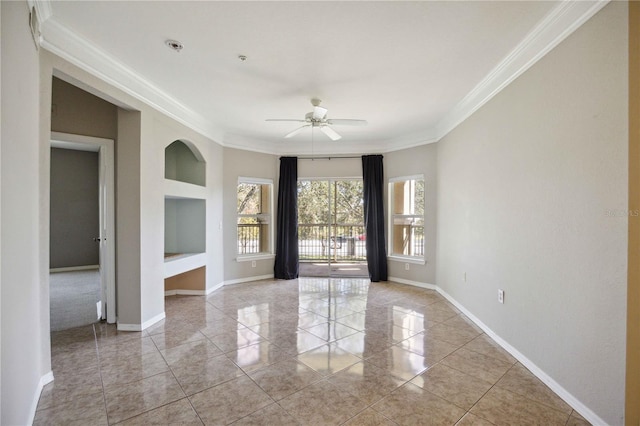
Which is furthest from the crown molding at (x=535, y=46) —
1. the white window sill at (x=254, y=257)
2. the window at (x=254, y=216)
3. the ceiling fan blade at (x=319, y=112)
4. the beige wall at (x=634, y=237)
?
the white window sill at (x=254, y=257)

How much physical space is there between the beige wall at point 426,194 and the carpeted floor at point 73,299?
479cm

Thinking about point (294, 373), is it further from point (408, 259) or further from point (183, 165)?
point (183, 165)

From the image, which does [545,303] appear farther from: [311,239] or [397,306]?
A: [311,239]

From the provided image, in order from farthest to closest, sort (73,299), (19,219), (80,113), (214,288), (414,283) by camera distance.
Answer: (414,283), (214,288), (73,299), (80,113), (19,219)

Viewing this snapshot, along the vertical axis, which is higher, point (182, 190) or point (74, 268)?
point (182, 190)

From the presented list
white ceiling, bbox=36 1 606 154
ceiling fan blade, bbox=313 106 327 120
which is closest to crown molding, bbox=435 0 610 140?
white ceiling, bbox=36 1 606 154

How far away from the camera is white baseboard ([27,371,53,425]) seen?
1.87 meters

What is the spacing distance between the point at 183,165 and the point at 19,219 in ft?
10.5

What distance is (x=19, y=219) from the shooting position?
1.72 metres

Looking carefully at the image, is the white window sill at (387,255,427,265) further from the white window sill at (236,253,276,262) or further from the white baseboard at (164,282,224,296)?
the white baseboard at (164,282,224,296)

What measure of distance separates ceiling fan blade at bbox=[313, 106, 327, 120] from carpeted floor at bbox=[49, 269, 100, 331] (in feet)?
12.1

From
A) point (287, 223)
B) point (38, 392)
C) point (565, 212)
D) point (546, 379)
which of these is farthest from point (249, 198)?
point (546, 379)

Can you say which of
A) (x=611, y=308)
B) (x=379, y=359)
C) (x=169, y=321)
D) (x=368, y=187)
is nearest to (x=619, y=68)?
(x=611, y=308)

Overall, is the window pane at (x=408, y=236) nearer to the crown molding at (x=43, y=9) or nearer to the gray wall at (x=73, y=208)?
the crown molding at (x=43, y=9)
